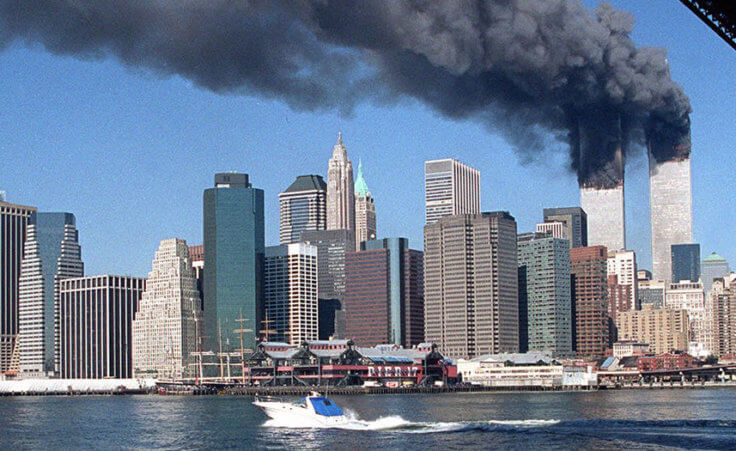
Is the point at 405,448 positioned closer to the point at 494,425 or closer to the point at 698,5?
the point at 494,425

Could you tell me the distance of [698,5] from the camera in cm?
4991

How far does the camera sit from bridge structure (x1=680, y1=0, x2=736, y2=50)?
49.2 m

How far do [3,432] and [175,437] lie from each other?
21665 mm

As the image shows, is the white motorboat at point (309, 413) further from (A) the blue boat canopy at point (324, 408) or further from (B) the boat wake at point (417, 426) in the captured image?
(B) the boat wake at point (417, 426)

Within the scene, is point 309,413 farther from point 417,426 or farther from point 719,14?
point 719,14

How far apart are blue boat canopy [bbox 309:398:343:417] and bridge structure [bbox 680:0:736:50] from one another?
181 feet

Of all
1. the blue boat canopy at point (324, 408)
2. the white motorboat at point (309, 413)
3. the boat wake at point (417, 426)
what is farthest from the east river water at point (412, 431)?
the blue boat canopy at point (324, 408)

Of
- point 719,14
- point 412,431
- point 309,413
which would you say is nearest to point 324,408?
point 309,413

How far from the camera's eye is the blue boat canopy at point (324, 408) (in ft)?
320

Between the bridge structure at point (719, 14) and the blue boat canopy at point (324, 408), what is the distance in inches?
2177

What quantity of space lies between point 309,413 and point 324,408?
1.34 metres

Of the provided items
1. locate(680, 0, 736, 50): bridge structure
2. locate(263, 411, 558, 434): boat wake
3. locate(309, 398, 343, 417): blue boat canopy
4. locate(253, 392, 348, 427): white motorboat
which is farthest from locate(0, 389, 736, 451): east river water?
locate(680, 0, 736, 50): bridge structure

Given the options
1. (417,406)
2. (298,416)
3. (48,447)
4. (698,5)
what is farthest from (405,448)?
(417,406)

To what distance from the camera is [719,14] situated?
1971 inches
